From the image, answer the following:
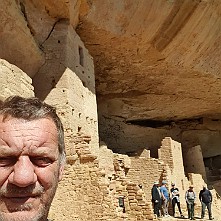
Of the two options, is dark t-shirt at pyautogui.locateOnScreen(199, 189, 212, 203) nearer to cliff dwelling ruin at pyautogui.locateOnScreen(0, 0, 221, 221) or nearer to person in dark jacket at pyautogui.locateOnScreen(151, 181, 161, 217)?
person in dark jacket at pyautogui.locateOnScreen(151, 181, 161, 217)

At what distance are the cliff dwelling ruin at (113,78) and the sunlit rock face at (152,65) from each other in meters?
0.03

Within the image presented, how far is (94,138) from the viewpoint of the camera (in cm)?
927

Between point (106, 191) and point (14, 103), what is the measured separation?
15.4 feet

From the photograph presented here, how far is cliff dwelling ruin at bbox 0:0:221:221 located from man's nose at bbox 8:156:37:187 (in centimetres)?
470

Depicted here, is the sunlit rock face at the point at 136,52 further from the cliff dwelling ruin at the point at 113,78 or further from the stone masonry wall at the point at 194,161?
the stone masonry wall at the point at 194,161

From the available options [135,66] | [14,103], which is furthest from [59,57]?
[14,103]

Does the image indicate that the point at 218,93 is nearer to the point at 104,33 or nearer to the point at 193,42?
the point at 193,42

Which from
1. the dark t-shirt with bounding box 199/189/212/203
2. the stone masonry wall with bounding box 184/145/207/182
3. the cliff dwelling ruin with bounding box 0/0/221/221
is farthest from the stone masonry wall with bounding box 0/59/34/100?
the stone masonry wall with bounding box 184/145/207/182

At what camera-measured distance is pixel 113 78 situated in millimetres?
12297

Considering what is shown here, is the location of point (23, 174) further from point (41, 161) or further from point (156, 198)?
point (156, 198)

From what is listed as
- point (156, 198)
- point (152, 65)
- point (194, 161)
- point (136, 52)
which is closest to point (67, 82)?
point (136, 52)

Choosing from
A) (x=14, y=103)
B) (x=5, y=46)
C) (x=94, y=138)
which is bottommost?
(x=14, y=103)

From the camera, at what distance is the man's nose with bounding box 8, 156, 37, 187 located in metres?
1.36

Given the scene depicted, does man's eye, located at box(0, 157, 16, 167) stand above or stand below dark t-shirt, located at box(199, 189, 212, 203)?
below
